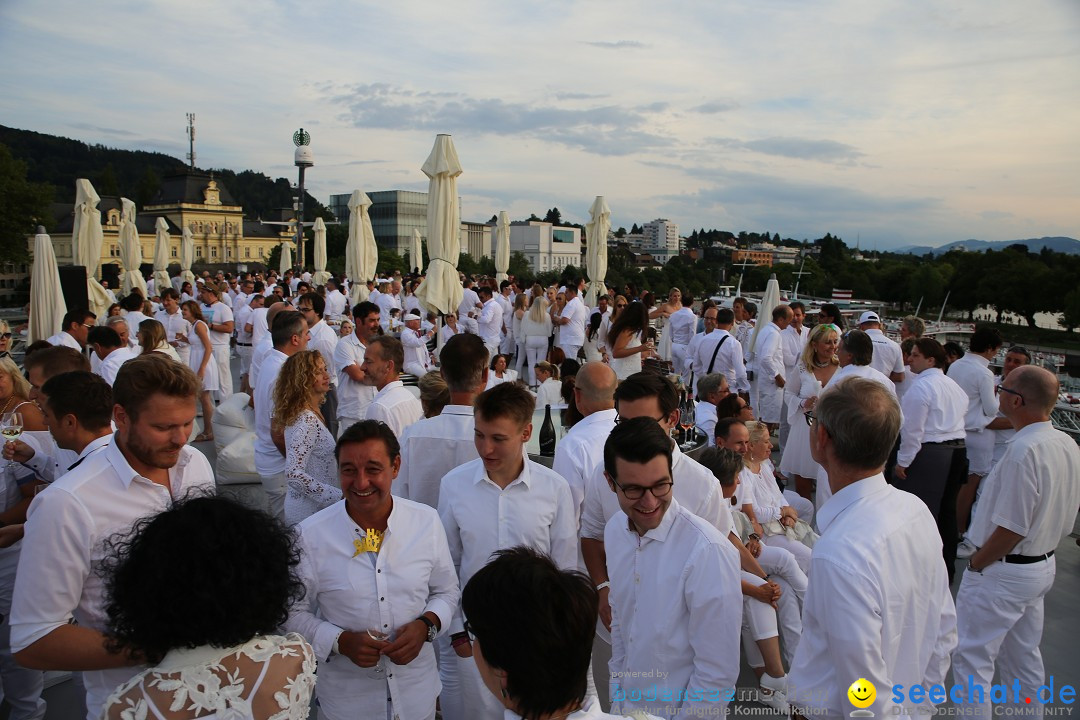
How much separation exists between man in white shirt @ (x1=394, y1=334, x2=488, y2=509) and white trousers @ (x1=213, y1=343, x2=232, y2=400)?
7.90 metres

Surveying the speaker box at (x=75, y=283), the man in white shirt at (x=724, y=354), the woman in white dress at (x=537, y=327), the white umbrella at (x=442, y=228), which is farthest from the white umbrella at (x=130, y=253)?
the man in white shirt at (x=724, y=354)

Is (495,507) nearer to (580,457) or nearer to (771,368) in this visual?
(580,457)

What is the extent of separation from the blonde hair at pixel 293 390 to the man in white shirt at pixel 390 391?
1.85ft

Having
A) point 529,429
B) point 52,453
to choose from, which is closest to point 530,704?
point 529,429

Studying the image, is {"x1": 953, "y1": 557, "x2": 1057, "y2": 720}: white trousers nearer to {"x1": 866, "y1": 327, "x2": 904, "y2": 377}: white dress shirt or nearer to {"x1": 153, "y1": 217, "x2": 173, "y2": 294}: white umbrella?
{"x1": 866, "y1": 327, "x2": 904, "y2": 377}: white dress shirt

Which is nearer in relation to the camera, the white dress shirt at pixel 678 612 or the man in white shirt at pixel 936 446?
the white dress shirt at pixel 678 612

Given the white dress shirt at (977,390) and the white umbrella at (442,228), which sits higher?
the white umbrella at (442,228)

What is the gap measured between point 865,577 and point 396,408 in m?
3.13

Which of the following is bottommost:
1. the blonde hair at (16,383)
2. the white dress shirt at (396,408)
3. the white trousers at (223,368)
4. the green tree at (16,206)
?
the white trousers at (223,368)

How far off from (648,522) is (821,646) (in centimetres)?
70

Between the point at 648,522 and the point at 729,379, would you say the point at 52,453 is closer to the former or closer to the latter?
the point at 648,522

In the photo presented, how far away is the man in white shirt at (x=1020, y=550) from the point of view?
3428mm

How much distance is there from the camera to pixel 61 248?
9444 cm

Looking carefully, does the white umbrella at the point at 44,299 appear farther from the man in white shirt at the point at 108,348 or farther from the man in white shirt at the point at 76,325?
the man in white shirt at the point at 108,348
